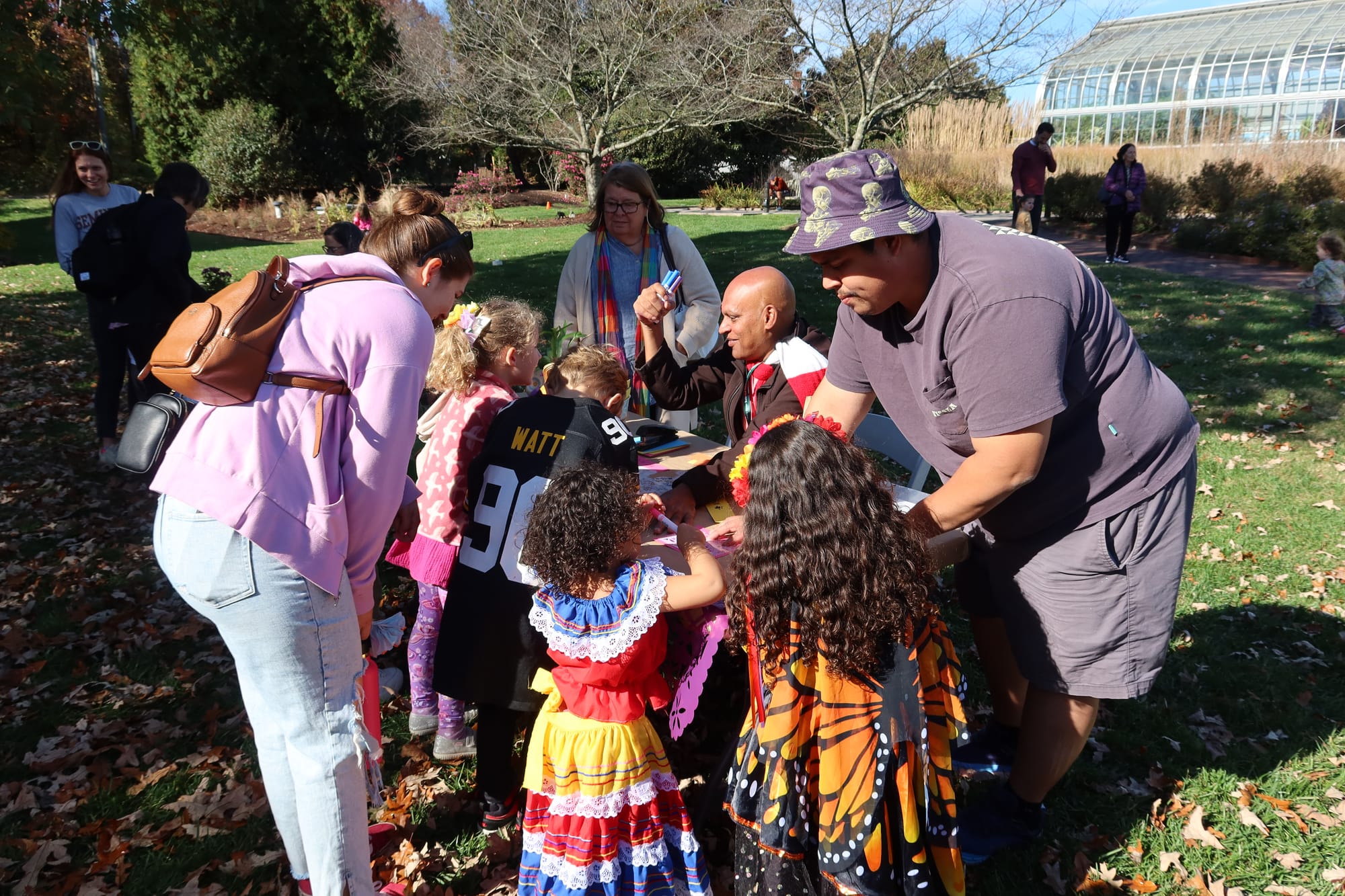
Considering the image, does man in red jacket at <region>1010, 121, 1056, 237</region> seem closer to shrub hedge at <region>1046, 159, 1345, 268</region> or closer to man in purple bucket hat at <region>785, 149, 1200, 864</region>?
shrub hedge at <region>1046, 159, 1345, 268</region>

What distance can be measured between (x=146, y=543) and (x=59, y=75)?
3600 mm

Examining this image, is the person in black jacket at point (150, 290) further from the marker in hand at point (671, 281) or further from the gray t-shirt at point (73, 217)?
the marker in hand at point (671, 281)

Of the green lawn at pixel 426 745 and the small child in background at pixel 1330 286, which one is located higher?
the small child in background at pixel 1330 286

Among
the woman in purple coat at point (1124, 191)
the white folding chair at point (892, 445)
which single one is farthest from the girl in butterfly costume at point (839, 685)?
the woman in purple coat at point (1124, 191)

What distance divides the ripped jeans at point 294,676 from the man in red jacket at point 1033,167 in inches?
561

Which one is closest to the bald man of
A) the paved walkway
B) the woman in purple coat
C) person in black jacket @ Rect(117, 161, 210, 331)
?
person in black jacket @ Rect(117, 161, 210, 331)

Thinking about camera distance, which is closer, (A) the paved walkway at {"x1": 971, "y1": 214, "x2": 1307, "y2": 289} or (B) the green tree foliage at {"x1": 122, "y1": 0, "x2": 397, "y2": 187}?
(A) the paved walkway at {"x1": 971, "y1": 214, "x2": 1307, "y2": 289}

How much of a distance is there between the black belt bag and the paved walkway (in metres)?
10.5

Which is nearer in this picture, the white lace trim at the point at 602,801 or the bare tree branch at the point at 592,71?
the white lace trim at the point at 602,801

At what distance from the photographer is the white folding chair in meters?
3.70

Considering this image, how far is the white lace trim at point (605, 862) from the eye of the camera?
7.66 ft

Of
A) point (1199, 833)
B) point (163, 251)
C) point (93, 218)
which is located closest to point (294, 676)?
point (1199, 833)

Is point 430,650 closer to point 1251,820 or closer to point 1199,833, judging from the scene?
point 1199,833

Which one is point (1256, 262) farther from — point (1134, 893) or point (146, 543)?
point (146, 543)
